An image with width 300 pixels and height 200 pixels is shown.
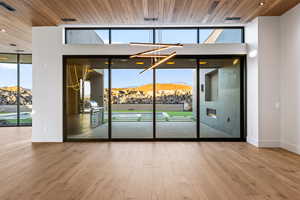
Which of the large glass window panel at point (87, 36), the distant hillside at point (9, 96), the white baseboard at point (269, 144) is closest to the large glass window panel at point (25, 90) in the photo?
the distant hillside at point (9, 96)

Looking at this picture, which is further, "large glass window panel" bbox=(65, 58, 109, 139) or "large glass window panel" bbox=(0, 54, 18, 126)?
"large glass window panel" bbox=(0, 54, 18, 126)

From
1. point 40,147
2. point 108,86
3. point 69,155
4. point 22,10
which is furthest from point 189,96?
point 22,10

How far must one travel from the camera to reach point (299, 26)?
5.38 metres

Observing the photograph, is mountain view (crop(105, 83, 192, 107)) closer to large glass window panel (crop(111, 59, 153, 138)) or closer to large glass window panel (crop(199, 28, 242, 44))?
large glass window panel (crop(111, 59, 153, 138))

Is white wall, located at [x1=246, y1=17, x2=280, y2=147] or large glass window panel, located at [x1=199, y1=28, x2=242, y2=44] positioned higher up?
large glass window panel, located at [x1=199, y1=28, x2=242, y2=44]

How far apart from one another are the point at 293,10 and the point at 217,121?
3.45 m

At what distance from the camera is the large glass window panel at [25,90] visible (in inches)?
406

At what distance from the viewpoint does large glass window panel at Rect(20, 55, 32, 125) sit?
1032 centimetres

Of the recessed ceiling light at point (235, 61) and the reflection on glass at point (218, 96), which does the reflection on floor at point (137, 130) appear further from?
the recessed ceiling light at point (235, 61)

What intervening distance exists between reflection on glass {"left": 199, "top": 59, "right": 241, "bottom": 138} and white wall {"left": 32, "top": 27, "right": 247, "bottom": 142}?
0.43m

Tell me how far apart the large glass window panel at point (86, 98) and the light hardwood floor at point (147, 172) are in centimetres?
91

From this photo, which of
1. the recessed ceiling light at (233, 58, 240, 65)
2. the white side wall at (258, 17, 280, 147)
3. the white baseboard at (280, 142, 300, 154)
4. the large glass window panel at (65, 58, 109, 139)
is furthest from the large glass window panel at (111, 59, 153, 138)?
the white baseboard at (280, 142, 300, 154)

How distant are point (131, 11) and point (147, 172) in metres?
3.82

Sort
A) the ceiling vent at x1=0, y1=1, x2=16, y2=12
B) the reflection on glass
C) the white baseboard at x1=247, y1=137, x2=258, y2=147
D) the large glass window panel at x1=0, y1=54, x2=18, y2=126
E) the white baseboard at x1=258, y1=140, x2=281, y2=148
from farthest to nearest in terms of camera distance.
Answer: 1. the large glass window panel at x1=0, y1=54, x2=18, y2=126
2. the reflection on glass
3. the white baseboard at x1=247, y1=137, x2=258, y2=147
4. the white baseboard at x1=258, y1=140, x2=281, y2=148
5. the ceiling vent at x1=0, y1=1, x2=16, y2=12
